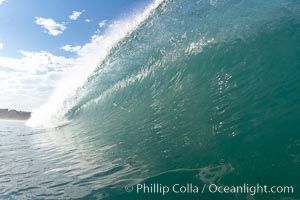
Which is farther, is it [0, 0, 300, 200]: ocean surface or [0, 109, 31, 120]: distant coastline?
[0, 109, 31, 120]: distant coastline

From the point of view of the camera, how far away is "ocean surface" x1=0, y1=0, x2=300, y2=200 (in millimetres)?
4008

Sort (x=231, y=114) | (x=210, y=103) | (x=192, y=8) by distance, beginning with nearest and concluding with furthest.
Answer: (x=231, y=114) < (x=210, y=103) < (x=192, y=8)

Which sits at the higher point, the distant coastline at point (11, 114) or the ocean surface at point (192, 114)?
the distant coastline at point (11, 114)

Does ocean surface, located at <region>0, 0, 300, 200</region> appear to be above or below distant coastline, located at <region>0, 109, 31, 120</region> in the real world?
below

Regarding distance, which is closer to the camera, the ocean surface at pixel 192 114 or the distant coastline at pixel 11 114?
the ocean surface at pixel 192 114

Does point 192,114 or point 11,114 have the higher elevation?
point 11,114

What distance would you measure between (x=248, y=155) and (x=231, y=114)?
1.52 m

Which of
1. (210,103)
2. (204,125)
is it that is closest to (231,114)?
(204,125)

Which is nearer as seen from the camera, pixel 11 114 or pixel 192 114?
pixel 192 114

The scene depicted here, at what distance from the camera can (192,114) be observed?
6.63 m

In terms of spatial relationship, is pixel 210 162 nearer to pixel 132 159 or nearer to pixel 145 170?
pixel 145 170

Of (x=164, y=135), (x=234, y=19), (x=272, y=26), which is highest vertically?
(x=234, y=19)

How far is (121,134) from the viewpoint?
7.73m

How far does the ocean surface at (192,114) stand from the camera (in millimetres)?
4008
